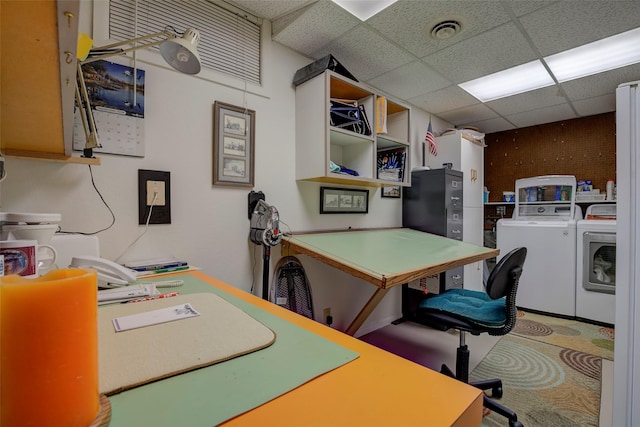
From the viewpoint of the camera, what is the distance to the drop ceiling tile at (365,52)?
2.09m

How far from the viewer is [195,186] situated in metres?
1.74

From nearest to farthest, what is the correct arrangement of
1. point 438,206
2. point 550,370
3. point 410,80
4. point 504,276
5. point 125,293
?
1. point 125,293
2. point 504,276
3. point 550,370
4. point 410,80
5. point 438,206

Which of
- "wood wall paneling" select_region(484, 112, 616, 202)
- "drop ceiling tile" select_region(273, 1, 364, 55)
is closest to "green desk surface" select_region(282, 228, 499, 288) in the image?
"drop ceiling tile" select_region(273, 1, 364, 55)

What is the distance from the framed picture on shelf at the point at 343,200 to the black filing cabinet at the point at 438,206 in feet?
2.22

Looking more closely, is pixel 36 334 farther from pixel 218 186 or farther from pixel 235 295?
pixel 218 186

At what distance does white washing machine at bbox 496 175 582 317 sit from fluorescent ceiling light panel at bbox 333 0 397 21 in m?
3.11

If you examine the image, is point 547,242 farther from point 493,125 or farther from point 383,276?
point 383,276

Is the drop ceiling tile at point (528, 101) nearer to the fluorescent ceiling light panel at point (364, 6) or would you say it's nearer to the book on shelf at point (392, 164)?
the book on shelf at point (392, 164)

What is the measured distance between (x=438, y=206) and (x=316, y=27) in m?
1.99

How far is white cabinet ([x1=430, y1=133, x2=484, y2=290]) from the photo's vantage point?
3.37 m

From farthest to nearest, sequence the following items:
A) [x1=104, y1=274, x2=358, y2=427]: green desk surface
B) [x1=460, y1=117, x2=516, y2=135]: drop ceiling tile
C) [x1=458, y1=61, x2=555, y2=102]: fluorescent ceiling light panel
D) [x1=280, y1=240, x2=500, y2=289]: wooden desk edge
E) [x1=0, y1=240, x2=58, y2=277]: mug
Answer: [x1=460, y1=117, x2=516, y2=135]: drop ceiling tile
[x1=458, y1=61, x2=555, y2=102]: fluorescent ceiling light panel
[x1=280, y1=240, x2=500, y2=289]: wooden desk edge
[x1=0, y1=240, x2=58, y2=277]: mug
[x1=104, y1=274, x2=358, y2=427]: green desk surface

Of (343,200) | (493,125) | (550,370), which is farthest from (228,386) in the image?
(493,125)

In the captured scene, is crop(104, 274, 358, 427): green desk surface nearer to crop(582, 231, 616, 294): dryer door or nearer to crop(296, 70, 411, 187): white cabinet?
crop(296, 70, 411, 187): white cabinet

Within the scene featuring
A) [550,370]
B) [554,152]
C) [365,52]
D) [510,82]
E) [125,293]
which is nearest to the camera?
[125,293]
